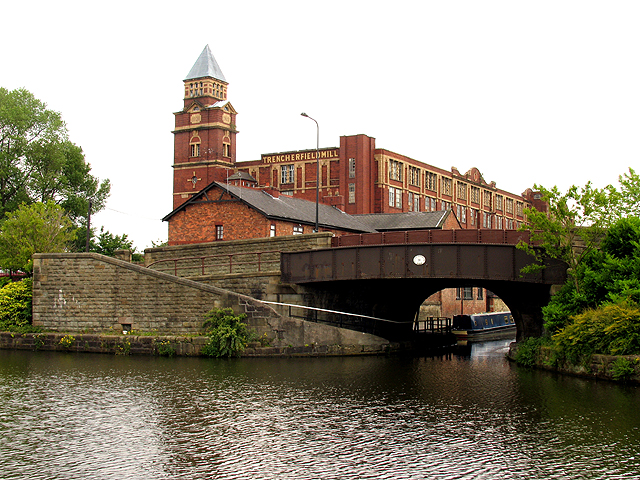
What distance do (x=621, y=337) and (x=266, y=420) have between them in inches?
514

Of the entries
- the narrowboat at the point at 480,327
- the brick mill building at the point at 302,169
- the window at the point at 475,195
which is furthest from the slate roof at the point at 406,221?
the window at the point at 475,195

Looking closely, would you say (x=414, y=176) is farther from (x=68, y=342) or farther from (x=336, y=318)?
(x=68, y=342)

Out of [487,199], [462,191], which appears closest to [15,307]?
[462,191]

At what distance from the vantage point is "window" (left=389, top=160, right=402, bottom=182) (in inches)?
3275

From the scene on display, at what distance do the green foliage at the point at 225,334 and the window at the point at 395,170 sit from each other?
54.6 metres

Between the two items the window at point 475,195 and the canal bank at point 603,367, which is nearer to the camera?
the canal bank at point 603,367

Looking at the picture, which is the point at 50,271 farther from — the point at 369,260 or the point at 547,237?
the point at 547,237

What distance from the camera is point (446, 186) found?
310 feet

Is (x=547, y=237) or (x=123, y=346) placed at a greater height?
(x=547, y=237)

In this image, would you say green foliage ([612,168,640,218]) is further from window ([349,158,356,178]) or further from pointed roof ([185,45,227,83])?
pointed roof ([185,45,227,83])

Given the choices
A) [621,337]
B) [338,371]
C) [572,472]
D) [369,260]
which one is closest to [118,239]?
[369,260]

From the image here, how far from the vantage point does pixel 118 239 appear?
5372 cm

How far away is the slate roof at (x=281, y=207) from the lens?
45.7 metres

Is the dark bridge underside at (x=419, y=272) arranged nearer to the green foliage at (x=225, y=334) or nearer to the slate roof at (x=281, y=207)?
the green foliage at (x=225, y=334)
